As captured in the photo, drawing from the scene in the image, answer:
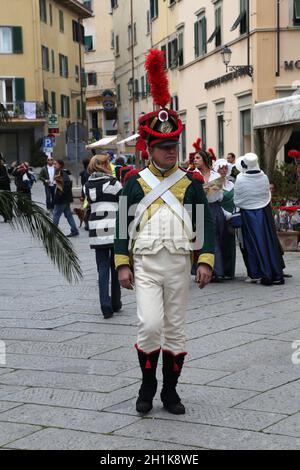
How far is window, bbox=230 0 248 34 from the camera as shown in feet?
92.7

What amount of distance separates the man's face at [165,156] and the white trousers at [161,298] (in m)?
0.51

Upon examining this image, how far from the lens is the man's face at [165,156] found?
5492mm

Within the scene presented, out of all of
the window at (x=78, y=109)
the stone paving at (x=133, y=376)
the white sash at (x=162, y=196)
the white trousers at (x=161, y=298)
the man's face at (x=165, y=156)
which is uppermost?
the window at (x=78, y=109)

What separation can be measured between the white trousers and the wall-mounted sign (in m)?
22.4

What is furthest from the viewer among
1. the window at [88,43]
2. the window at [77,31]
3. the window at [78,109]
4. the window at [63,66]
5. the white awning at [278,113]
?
the window at [88,43]

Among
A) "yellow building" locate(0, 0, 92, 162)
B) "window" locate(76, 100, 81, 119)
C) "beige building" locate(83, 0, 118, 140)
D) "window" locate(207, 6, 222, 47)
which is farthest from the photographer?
"beige building" locate(83, 0, 118, 140)

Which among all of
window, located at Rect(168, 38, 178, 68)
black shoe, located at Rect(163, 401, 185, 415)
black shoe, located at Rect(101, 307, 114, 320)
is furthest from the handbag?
window, located at Rect(168, 38, 178, 68)

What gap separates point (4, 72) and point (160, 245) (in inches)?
1970

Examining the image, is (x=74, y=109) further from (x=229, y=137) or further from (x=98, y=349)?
A: (x=98, y=349)

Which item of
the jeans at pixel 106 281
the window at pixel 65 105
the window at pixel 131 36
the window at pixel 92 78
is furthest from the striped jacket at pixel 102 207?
the window at pixel 92 78

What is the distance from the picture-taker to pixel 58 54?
59.8 m

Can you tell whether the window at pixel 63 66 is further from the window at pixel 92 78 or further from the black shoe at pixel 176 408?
the black shoe at pixel 176 408

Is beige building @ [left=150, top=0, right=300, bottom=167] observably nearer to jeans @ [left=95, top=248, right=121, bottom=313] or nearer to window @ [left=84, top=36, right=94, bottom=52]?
jeans @ [left=95, top=248, right=121, bottom=313]

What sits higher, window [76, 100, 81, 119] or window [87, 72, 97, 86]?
window [87, 72, 97, 86]
